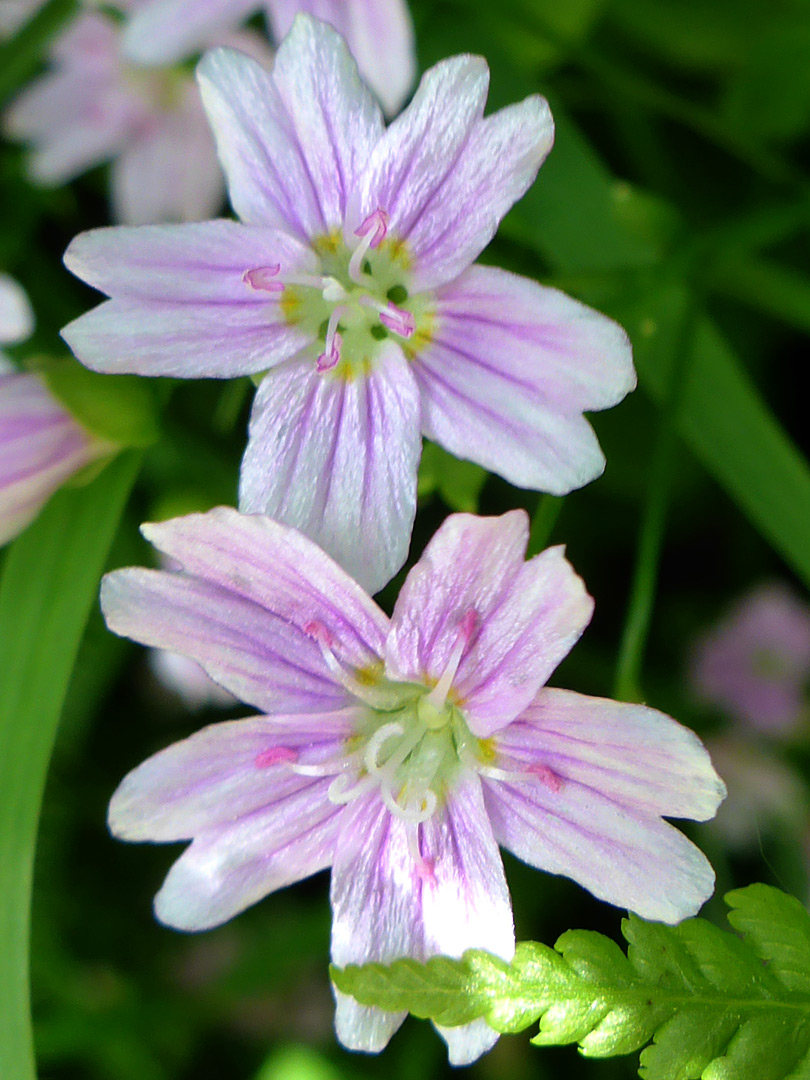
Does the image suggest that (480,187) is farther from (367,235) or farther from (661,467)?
(661,467)

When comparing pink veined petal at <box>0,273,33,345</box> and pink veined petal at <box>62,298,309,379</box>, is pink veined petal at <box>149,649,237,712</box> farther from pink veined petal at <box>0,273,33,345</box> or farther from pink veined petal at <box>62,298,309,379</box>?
pink veined petal at <box>62,298,309,379</box>

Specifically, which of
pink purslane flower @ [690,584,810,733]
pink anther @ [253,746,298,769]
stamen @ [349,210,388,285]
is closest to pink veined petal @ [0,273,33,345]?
stamen @ [349,210,388,285]

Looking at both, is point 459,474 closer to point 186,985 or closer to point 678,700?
point 678,700

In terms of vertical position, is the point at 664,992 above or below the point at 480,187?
below

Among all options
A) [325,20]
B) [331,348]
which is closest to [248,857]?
[331,348]

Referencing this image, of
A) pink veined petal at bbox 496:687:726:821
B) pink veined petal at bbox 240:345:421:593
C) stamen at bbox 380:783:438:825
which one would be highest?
pink veined petal at bbox 240:345:421:593

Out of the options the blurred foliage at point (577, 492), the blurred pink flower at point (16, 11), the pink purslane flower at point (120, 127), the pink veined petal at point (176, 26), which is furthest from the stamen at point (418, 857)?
the blurred pink flower at point (16, 11)
